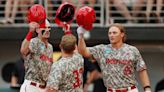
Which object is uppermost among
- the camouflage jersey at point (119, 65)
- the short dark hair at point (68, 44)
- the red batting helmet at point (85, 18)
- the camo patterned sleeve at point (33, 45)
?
the red batting helmet at point (85, 18)

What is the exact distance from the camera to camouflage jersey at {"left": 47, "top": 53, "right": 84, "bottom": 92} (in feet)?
25.5

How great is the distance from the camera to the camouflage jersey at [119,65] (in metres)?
8.28

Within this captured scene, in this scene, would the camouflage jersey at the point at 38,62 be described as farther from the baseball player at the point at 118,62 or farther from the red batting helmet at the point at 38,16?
the baseball player at the point at 118,62

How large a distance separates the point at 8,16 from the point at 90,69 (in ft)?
8.10

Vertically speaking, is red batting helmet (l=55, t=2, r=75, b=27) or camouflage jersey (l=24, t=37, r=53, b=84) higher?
red batting helmet (l=55, t=2, r=75, b=27)

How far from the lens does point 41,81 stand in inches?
342

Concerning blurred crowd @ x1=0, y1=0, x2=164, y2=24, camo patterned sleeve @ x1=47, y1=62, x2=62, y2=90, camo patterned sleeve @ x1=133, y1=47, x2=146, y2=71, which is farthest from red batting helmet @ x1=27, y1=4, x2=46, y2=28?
blurred crowd @ x1=0, y1=0, x2=164, y2=24

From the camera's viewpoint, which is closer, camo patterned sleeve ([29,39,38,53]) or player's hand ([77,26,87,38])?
player's hand ([77,26,87,38])

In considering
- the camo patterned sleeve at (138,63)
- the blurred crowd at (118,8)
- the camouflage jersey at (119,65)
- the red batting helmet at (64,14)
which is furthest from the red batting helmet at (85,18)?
the blurred crowd at (118,8)

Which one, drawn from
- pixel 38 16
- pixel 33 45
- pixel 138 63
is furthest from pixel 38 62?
pixel 138 63

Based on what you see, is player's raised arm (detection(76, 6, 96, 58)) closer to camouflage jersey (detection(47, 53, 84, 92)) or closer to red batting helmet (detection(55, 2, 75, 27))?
red batting helmet (detection(55, 2, 75, 27))

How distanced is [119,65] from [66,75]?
81cm

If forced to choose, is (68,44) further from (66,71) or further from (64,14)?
(64,14)

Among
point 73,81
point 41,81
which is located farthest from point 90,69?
point 73,81
